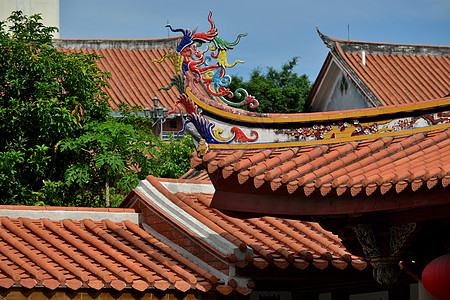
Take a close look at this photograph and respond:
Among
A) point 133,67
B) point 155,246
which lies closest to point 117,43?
point 133,67

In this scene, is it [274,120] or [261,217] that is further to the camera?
[261,217]

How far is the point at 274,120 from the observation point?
9.12m

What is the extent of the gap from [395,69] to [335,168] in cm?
1321

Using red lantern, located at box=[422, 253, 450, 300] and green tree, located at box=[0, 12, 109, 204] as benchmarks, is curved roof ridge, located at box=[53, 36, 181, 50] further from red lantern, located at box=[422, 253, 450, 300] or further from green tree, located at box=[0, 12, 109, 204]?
red lantern, located at box=[422, 253, 450, 300]

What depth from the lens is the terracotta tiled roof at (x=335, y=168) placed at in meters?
A: 7.48

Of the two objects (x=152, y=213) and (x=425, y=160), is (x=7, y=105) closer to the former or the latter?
(x=152, y=213)

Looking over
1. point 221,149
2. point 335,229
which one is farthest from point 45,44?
point 335,229

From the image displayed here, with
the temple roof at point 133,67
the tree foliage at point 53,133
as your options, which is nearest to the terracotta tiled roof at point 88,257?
the tree foliage at point 53,133

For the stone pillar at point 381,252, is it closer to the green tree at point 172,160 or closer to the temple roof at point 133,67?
the green tree at point 172,160

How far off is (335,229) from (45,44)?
9.04 meters

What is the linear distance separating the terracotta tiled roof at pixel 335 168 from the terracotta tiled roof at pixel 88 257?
2025mm

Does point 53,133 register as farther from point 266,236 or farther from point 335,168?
point 335,168

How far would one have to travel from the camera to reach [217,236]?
1054cm

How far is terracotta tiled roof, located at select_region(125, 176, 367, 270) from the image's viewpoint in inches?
395
